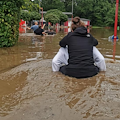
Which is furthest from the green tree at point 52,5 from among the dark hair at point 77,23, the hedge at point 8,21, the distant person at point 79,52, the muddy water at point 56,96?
the muddy water at point 56,96

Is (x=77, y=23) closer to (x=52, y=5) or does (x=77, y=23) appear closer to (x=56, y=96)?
(x=56, y=96)

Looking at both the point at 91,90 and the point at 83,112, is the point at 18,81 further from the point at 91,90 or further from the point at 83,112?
the point at 83,112

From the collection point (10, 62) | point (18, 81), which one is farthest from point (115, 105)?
point (10, 62)

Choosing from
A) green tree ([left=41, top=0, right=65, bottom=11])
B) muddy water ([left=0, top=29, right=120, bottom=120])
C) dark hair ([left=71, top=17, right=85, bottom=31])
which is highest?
green tree ([left=41, top=0, right=65, bottom=11])

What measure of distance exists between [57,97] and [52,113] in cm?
55

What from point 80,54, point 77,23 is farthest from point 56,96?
point 77,23

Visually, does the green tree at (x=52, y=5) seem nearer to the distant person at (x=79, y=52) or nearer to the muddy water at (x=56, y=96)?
the distant person at (x=79, y=52)

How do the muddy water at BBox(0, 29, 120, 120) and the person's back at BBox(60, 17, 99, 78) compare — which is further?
the person's back at BBox(60, 17, 99, 78)

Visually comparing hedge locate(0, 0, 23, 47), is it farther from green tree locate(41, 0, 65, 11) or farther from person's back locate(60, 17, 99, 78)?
green tree locate(41, 0, 65, 11)

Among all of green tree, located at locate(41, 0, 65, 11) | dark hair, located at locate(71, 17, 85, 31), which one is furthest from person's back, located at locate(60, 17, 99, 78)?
green tree, located at locate(41, 0, 65, 11)

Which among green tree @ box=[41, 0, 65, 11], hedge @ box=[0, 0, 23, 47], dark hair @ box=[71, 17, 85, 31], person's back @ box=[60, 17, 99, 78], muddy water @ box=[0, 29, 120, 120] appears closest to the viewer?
muddy water @ box=[0, 29, 120, 120]

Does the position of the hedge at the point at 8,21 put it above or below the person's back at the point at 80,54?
above

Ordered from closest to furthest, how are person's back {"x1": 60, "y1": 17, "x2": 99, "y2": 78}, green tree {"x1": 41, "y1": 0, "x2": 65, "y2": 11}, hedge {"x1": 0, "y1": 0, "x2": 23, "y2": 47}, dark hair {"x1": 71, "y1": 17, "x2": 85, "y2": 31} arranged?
person's back {"x1": 60, "y1": 17, "x2": 99, "y2": 78} < dark hair {"x1": 71, "y1": 17, "x2": 85, "y2": 31} < hedge {"x1": 0, "y1": 0, "x2": 23, "y2": 47} < green tree {"x1": 41, "y1": 0, "x2": 65, "y2": 11}

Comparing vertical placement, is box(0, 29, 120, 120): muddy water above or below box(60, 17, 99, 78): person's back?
below
